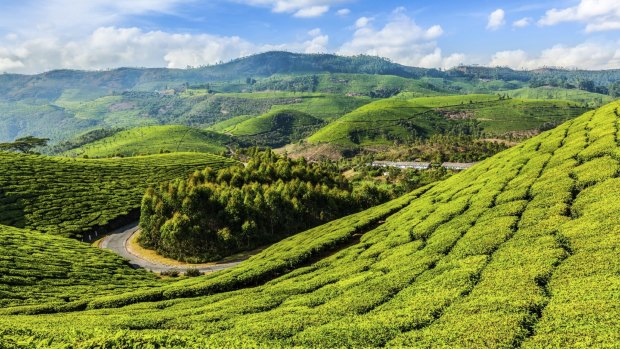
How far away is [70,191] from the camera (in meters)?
111

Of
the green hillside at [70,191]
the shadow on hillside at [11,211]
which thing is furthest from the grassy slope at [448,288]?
the shadow on hillside at [11,211]

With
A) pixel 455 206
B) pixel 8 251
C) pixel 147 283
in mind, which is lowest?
pixel 147 283

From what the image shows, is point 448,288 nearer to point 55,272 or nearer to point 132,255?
point 55,272

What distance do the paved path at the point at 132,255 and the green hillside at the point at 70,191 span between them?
14.0ft

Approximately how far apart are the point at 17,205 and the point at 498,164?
116370 millimetres

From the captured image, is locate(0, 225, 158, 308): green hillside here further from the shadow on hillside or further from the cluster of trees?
the shadow on hillside

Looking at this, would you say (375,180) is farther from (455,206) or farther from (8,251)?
(8,251)

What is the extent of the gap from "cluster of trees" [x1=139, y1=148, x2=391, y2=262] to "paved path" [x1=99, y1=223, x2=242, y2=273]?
4.33 m

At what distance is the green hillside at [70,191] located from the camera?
315 feet

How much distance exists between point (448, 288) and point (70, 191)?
388ft

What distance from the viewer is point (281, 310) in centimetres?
2952

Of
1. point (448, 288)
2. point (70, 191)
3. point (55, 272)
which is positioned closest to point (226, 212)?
point (55, 272)

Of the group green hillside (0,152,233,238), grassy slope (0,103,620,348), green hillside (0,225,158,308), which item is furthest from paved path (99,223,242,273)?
grassy slope (0,103,620,348)

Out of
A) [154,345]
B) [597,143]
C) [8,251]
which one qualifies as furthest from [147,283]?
[597,143]
